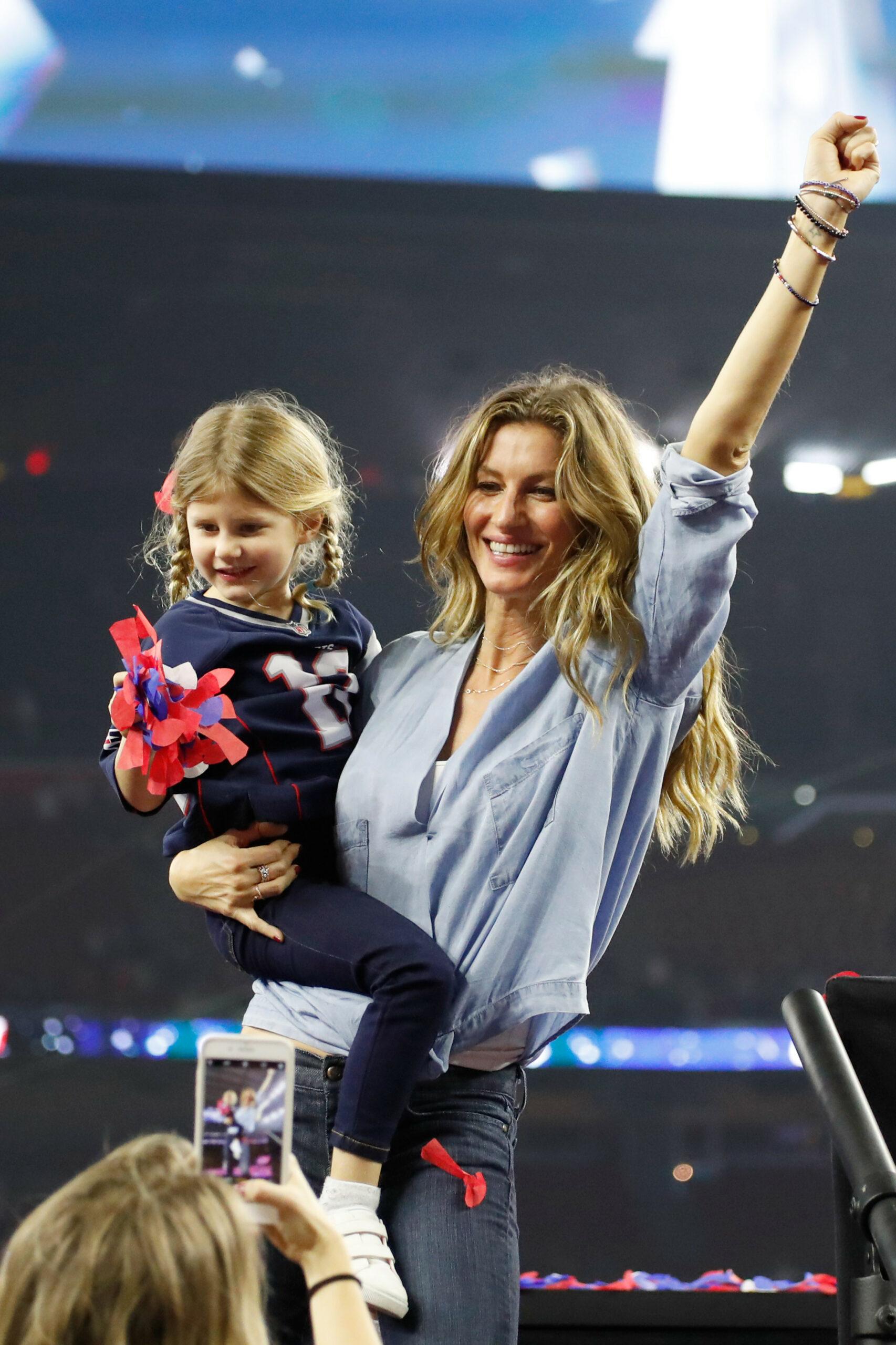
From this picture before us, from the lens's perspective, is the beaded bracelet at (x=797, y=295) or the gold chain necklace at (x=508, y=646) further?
the gold chain necklace at (x=508, y=646)

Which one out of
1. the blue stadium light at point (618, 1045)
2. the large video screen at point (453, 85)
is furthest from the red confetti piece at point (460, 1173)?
the large video screen at point (453, 85)

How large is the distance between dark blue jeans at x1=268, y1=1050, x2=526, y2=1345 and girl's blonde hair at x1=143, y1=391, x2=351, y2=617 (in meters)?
0.70

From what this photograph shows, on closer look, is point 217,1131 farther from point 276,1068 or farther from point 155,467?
point 155,467

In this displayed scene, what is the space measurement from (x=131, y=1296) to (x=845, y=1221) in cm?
98

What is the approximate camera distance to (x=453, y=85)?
4109 millimetres

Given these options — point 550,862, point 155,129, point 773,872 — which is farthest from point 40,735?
point 550,862

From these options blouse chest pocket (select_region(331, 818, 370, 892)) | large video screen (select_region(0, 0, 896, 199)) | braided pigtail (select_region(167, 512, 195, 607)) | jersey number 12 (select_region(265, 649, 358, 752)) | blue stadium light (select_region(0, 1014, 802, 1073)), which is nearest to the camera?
blouse chest pocket (select_region(331, 818, 370, 892))

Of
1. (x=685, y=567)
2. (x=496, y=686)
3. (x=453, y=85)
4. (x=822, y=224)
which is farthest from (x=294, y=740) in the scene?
(x=453, y=85)

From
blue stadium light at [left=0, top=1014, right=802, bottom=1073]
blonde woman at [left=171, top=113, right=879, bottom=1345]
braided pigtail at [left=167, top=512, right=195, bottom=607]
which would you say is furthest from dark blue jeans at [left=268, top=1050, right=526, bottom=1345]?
blue stadium light at [left=0, top=1014, right=802, bottom=1073]

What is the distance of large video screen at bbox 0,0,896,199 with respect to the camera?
3.96 meters

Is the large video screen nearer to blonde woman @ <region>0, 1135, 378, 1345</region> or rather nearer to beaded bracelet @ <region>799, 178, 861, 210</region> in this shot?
beaded bracelet @ <region>799, 178, 861, 210</region>

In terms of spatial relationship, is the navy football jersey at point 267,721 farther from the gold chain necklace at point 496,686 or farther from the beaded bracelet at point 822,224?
the beaded bracelet at point 822,224

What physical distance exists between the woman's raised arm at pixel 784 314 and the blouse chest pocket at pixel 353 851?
0.60 metres

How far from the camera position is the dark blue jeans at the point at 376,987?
1.47 meters
